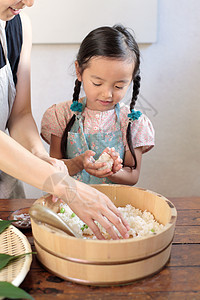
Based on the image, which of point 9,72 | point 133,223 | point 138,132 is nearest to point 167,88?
point 138,132

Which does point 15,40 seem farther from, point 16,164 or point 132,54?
point 16,164

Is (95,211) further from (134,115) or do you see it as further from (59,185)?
(134,115)

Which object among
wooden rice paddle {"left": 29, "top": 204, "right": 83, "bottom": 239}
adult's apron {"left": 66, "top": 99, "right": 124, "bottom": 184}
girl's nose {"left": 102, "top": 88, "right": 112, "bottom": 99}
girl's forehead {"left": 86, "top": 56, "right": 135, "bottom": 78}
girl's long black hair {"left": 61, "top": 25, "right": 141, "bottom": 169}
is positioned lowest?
adult's apron {"left": 66, "top": 99, "right": 124, "bottom": 184}

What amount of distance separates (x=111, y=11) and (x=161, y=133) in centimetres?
108

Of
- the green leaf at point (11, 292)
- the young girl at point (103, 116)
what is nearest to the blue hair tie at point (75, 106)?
the young girl at point (103, 116)

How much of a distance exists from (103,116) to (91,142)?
167 mm

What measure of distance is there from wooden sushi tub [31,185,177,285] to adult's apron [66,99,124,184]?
102 cm

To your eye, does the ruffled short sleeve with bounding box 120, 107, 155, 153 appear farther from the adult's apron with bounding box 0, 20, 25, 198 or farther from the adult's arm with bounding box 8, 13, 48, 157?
the adult's apron with bounding box 0, 20, 25, 198

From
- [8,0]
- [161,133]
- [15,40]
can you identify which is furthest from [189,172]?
[8,0]

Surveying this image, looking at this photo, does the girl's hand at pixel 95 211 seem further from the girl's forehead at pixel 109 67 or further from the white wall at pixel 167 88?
the white wall at pixel 167 88

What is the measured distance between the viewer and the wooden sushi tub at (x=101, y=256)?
94 cm

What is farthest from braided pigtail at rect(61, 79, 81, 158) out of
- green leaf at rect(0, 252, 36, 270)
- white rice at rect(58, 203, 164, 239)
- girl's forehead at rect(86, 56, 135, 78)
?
green leaf at rect(0, 252, 36, 270)

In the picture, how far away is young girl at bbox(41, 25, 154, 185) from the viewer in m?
1.84

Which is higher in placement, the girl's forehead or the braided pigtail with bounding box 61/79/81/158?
the girl's forehead
